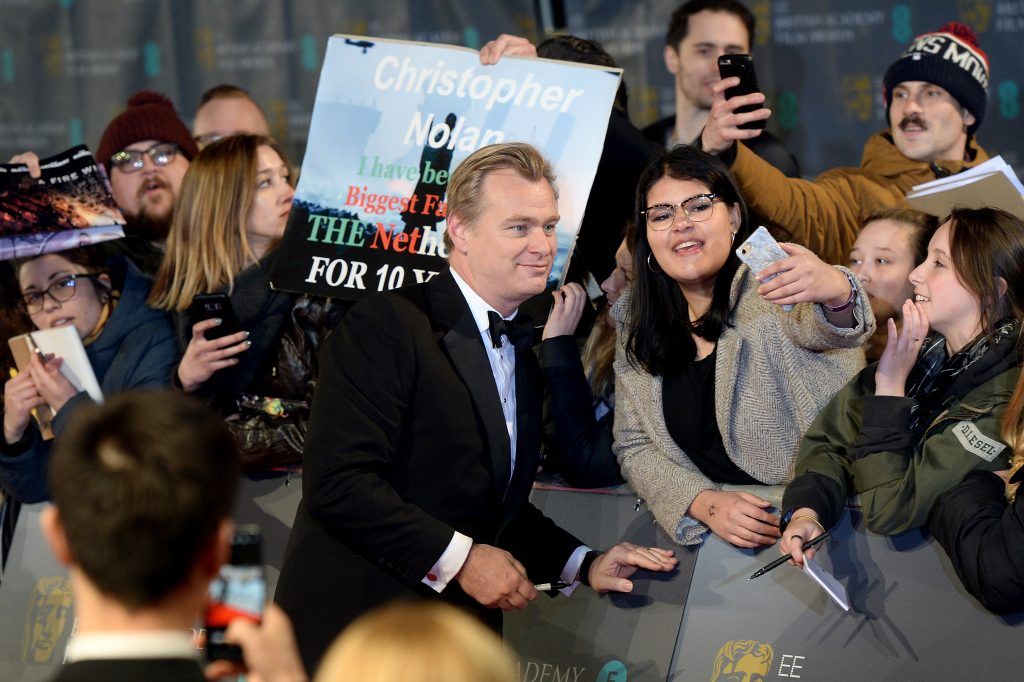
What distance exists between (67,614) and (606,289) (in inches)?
92.2

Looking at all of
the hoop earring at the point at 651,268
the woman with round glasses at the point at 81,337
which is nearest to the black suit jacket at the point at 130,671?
the hoop earring at the point at 651,268

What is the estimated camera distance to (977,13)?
252 inches

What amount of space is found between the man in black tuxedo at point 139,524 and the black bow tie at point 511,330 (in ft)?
5.68

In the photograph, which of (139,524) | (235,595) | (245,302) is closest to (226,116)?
(245,302)

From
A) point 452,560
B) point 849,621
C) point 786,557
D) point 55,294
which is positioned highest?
point 55,294

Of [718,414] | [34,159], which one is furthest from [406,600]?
[34,159]

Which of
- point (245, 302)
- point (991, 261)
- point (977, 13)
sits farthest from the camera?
point (977, 13)

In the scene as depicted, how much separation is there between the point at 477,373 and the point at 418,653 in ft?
6.06

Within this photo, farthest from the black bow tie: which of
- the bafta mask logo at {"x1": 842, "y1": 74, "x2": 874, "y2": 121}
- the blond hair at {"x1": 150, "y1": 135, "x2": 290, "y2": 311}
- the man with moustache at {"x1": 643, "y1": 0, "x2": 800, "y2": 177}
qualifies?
the bafta mask logo at {"x1": 842, "y1": 74, "x2": 874, "y2": 121}

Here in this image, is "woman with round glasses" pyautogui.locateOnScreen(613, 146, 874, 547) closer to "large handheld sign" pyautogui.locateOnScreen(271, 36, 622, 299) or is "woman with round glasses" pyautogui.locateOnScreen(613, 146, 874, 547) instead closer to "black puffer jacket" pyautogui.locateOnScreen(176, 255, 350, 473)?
"large handheld sign" pyautogui.locateOnScreen(271, 36, 622, 299)

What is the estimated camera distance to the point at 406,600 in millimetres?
3500

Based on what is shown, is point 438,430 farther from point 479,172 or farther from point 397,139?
point 397,139

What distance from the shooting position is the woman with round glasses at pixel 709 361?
4020 millimetres

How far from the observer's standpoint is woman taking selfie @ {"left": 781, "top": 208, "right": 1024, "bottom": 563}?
3.64 meters
